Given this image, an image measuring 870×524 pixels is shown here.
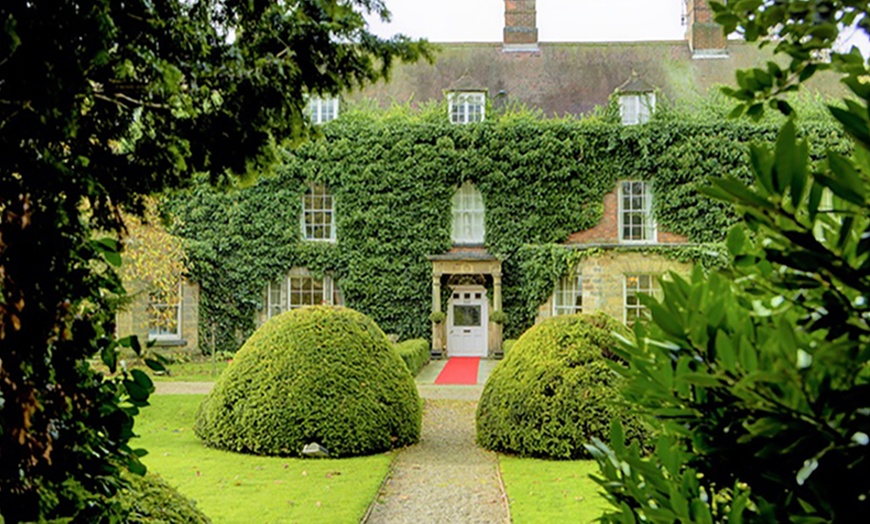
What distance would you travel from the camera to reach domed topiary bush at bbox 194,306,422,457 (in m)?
9.62

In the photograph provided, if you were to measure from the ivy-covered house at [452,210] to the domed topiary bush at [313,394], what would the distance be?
13.4 meters

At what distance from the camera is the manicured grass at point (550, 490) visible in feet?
23.8

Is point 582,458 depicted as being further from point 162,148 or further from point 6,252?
point 6,252

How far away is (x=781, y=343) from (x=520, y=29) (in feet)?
89.8

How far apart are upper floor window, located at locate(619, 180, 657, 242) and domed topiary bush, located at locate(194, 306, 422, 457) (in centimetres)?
1541

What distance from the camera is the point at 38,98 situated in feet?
8.95

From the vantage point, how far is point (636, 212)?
24438mm

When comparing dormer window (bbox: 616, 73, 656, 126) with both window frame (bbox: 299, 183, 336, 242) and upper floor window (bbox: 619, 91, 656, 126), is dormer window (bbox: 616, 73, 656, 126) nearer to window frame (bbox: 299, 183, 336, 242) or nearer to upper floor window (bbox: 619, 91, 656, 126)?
upper floor window (bbox: 619, 91, 656, 126)

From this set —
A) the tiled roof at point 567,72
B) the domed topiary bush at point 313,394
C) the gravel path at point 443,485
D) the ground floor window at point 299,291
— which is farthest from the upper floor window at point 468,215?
the domed topiary bush at point 313,394

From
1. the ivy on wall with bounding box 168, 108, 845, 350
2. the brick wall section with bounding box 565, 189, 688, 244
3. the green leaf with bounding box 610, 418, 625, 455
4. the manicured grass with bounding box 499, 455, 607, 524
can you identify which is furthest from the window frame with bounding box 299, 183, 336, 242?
the green leaf with bounding box 610, 418, 625, 455

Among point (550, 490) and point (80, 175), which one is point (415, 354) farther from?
point (80, 175)

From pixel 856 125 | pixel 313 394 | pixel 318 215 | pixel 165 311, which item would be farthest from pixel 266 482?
pixel 318 215

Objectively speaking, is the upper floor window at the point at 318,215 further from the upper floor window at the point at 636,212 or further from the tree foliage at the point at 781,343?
the tree foliage at the point at 781,343

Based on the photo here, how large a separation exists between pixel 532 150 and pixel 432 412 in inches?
487
